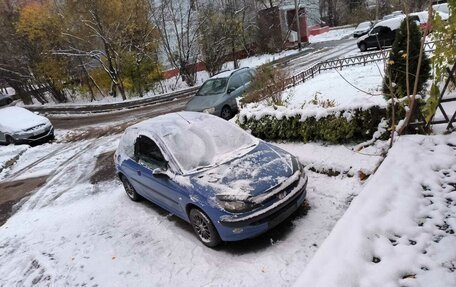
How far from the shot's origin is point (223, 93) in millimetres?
12391

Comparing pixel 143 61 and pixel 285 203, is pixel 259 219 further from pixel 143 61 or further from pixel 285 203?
pixel 143 61

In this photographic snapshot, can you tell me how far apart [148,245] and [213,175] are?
1700mm

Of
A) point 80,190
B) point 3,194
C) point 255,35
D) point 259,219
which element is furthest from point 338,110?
point 255,35

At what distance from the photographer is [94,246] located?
248 inches

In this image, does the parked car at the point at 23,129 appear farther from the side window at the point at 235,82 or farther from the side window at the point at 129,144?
the side window at the point at 129,144

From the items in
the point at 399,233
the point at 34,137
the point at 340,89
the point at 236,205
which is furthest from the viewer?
the point at 34,137

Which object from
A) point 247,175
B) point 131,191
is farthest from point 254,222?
point 131,191

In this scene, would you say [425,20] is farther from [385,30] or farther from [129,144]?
[129,144]

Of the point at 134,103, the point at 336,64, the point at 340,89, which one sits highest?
the point at 340,89

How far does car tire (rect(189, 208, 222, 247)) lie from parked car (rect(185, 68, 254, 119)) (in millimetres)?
6622

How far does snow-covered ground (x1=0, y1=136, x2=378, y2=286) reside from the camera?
500cm

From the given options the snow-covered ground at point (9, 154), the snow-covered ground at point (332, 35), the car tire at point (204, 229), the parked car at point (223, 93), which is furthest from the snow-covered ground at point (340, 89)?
the snow-covered ground at point (332, 35)

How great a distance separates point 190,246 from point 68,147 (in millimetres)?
10311

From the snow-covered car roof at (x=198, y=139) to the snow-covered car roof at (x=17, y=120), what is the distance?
Answer: 412 inches
